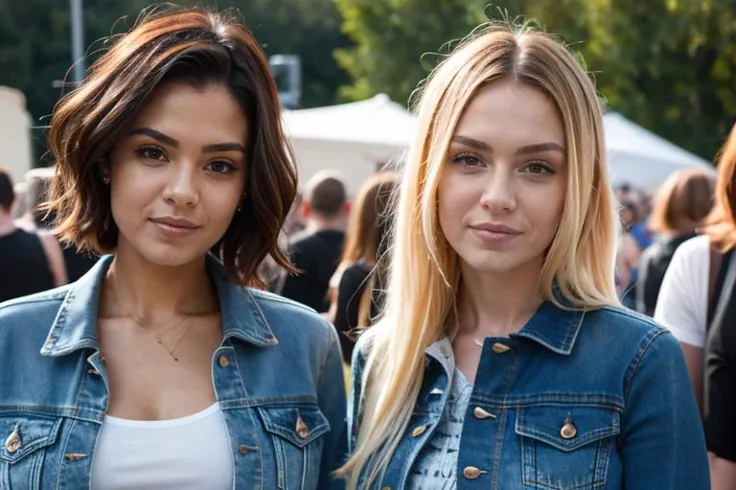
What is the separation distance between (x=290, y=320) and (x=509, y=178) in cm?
71

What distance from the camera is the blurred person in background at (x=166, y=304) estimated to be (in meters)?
2.81

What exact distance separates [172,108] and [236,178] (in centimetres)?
23

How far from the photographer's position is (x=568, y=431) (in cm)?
275

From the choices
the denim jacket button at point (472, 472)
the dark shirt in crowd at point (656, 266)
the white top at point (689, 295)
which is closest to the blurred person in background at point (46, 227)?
the dark shirt in crowd at point (656, 266)

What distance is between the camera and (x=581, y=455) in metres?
2.72

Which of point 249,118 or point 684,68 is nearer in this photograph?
point 249,118

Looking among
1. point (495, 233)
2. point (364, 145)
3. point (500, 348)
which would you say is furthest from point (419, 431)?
point (364, 145)

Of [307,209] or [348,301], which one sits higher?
[307,209]

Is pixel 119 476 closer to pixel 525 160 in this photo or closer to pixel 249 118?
pixel 249 118

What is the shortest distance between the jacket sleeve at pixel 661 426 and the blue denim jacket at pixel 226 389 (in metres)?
0.79

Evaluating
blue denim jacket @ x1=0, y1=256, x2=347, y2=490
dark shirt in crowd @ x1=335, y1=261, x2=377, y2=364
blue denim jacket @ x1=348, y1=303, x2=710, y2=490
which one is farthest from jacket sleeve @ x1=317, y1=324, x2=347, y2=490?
dark shirt in crowd @ x1=335, y1=261, x2=377, y2=364

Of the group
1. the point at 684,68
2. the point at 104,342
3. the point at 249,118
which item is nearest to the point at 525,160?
the point at 249,118

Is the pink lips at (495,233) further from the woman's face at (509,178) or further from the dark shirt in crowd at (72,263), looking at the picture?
the dark shirt in crowd at (72,263)

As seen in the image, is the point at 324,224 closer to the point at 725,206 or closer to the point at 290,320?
the point at 725,206
